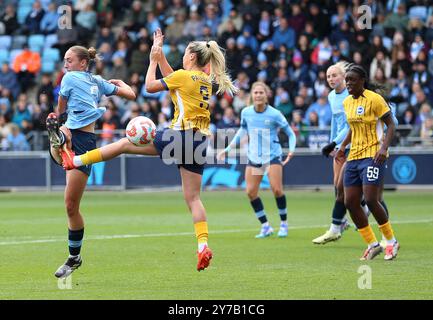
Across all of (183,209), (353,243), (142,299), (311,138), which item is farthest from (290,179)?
(142,299)

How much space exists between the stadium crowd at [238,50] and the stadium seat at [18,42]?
3 cm

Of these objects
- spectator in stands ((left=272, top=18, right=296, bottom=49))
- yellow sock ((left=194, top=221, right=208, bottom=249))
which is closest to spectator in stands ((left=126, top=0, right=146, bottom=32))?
spectator in stands ((left=272, top=18, right=296, bottom=49))

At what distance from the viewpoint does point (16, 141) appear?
2891 centimetres

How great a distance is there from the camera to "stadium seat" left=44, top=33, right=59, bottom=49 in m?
33.1

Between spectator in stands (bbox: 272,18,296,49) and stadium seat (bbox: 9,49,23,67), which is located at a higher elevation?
spectator in stands (bbox: 272,18,296,49)

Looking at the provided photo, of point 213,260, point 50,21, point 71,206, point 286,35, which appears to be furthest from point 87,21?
point 71,206

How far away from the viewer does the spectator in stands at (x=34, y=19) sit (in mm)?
33634

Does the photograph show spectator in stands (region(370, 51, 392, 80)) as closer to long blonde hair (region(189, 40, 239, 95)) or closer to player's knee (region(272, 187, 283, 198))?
player's knee (region(272, 187, 283, 198))

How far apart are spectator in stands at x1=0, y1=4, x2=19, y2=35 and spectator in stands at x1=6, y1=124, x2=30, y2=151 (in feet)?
19.3

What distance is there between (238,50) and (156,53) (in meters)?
18.8

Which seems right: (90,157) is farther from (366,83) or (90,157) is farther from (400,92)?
(400,92)

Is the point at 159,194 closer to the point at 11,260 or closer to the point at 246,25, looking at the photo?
the point at 246,25

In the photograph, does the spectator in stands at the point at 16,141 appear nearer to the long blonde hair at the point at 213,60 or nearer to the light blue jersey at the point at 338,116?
the light blue jersey at the point at 338,116
